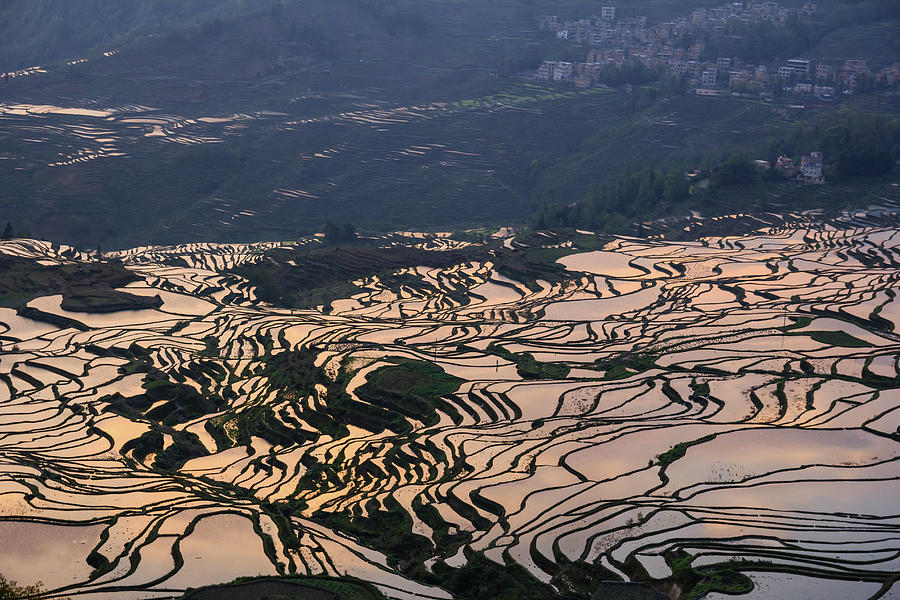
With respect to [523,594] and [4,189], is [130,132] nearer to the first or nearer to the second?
[4,189]

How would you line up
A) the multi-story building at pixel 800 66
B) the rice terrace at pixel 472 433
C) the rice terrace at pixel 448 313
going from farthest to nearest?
the multi-story building at pixel 800 66 → the rice terrace at pixel 448 313 → the rice terrace at pixel 472 433

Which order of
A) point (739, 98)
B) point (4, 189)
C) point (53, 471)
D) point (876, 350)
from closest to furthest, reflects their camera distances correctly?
point (53, 471)
point (876, 350)
point (4, 189)
point (739, 98)

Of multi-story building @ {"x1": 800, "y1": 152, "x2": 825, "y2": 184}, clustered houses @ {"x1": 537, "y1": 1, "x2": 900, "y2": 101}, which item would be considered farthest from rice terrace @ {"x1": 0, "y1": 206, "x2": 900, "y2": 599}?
clustered houses @ {"x1": 537, "y1": 1, "x2": 900, "y2": 101}

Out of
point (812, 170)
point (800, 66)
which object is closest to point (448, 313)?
point (812, 170)

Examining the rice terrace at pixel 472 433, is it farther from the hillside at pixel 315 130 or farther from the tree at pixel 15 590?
the hillside at pixel 315 130

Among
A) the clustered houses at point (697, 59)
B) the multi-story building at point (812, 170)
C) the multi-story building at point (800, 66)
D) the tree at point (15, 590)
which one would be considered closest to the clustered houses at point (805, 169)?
the multi-story building at point (812, 170)

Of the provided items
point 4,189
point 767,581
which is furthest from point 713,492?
point 4,189

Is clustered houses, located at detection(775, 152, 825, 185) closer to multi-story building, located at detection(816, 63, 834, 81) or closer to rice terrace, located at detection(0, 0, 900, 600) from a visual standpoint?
rice terrace, located at detection(0, 0, 900, 600)
